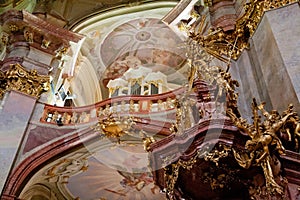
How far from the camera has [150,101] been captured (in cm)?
784

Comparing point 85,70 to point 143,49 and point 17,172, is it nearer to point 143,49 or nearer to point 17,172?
point 143,49

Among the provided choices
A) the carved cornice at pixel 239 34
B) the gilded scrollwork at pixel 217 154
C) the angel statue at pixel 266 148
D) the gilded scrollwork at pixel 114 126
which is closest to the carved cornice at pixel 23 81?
the gilded scrollwork at pixel 114 126

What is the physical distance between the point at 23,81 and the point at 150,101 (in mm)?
2876

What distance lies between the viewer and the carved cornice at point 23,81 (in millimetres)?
8102

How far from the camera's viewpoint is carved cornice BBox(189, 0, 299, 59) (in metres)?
5.33

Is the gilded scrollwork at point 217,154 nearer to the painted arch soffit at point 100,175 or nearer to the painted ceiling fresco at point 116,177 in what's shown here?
the painted arch soffit at point 100,175

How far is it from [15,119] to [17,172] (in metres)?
1.22

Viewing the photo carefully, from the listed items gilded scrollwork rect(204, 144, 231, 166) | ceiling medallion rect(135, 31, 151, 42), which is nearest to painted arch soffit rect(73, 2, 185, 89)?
ceiling medallion rect(135, 31, 151, 42)

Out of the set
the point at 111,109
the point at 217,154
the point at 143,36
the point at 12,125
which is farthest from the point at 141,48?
the point at 217,154

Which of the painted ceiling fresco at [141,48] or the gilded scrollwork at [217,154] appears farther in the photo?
the painted ceiling fresco at [141,48]

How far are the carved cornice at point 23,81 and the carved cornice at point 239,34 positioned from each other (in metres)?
4.16

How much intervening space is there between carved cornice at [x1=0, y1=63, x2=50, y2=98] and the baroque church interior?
0.02m

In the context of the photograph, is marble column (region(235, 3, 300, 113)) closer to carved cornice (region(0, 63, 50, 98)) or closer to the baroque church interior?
the baroque church interior

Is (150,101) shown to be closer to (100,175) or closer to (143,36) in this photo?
(100,175)
